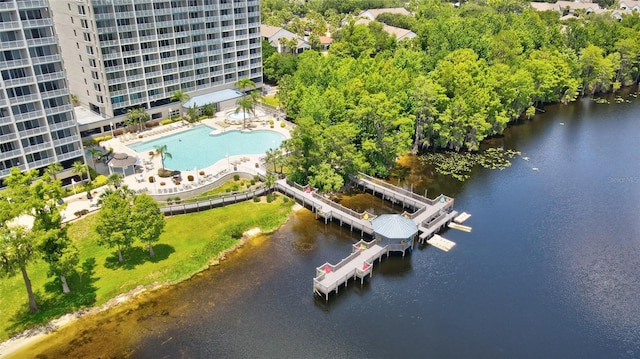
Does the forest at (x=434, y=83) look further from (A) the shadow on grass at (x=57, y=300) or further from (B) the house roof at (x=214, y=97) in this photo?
(A) the shadow on grass at (x=57, y=300)

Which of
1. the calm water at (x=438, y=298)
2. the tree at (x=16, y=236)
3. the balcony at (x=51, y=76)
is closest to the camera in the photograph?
the tree at (x=16, y=236)

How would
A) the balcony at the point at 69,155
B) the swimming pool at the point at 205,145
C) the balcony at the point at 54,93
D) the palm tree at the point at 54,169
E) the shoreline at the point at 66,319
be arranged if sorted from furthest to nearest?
the swimming pool at the point at 205,145 → the balcony at the point at 69,155 → the balcony at the point at 54,93 → the palm tree at the point at 54,169 → the shoreline at the point at 66,319

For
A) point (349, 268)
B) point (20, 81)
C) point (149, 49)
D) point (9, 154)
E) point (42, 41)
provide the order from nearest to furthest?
point (349, 268)
point (20, 81)
point (42, 41)
point (9, 154)
point (149, 49)

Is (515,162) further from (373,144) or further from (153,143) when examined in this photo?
(153,143)

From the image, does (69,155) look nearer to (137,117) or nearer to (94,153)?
(94,153)

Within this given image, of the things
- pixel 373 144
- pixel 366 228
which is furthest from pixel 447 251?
pixel 373 144

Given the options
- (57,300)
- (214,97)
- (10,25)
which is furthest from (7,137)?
(214,97)

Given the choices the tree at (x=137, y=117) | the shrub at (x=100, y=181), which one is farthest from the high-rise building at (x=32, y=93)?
the tree at (x=137, y=117)
